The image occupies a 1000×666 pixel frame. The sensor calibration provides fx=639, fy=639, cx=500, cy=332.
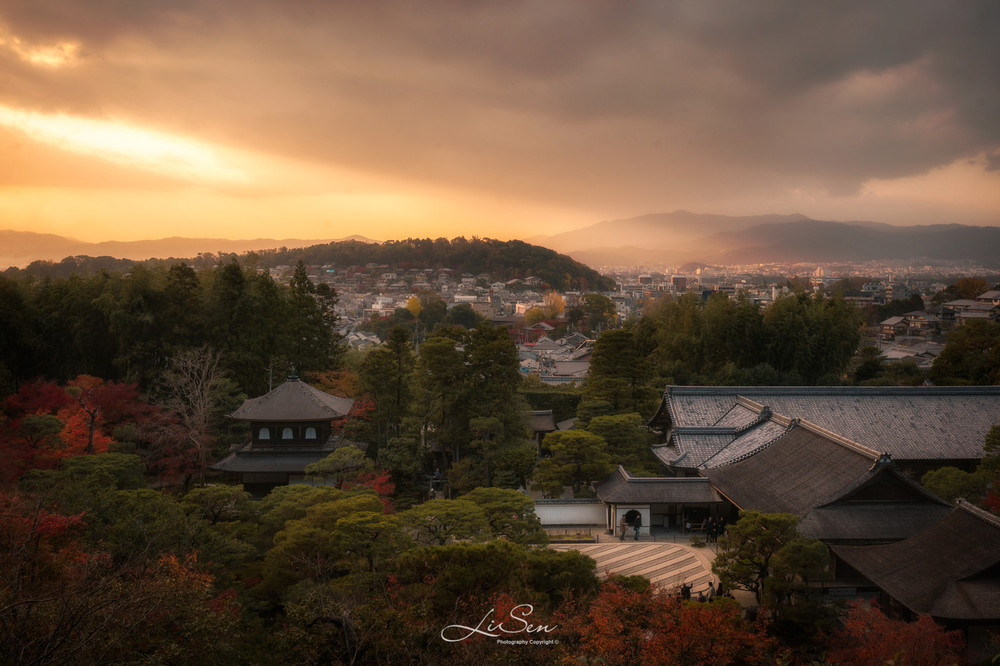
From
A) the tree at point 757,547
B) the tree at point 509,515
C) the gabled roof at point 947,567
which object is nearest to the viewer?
the gabled roof at point 947,567

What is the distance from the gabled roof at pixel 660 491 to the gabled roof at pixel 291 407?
9740 millimetres

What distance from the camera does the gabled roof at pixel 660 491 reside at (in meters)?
19.2

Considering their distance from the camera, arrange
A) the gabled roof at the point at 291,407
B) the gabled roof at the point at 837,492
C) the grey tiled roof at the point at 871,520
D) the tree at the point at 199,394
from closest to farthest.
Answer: the grey tiled roof at the point at 871,520
the gabled roof at the point at 837,492
the gabled roof at the point at 291,407
the tree at the point at 199,394

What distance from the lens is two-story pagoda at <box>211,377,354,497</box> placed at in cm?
2139

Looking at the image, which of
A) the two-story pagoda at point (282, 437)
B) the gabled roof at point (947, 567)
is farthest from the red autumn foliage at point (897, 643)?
the two-story pagoda at point (282, 437)

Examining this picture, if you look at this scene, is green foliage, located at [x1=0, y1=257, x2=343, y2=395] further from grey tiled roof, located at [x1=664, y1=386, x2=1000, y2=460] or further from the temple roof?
grey tiled roof, located at [x1=664, y1=386, x2=1000, y2=460]

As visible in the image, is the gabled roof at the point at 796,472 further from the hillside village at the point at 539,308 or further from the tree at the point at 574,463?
the hillside village at the point at 539,308

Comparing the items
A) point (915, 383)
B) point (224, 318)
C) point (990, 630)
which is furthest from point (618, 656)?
point (915, 383)

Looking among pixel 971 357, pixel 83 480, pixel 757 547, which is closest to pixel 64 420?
pixel 83 480

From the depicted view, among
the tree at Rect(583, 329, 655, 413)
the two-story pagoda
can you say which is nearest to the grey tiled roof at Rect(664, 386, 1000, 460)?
the tree at Rect(583, 329, 655, 413)

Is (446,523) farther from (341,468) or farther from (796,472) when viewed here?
(796,472)

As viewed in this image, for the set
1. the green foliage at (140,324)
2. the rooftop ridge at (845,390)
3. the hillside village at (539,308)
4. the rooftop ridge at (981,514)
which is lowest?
the hillside village at (539,308)

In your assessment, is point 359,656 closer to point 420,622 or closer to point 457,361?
point 420,622

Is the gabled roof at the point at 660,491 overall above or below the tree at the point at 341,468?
below
